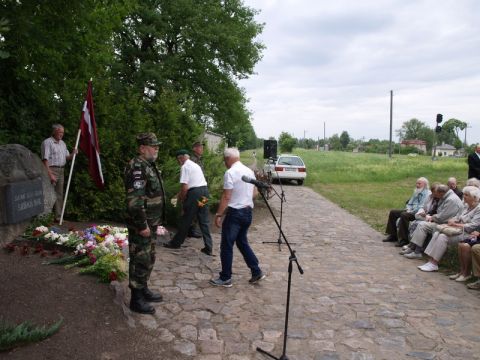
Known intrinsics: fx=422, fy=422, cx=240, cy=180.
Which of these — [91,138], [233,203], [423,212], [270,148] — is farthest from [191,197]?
[270,148]

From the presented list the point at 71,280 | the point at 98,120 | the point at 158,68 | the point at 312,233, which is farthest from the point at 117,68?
the point at 71,280

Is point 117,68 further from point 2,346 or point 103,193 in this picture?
point 2,346

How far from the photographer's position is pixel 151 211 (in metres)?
4.70

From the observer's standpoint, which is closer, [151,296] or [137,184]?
[137,184]

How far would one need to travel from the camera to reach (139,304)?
4.73 meters

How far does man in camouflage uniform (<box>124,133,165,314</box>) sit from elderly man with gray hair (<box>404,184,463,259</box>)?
17.7 ft

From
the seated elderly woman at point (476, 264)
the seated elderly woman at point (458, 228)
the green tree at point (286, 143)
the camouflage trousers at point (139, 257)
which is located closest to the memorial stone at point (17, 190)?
the camouflage trousers at point (139, 257)

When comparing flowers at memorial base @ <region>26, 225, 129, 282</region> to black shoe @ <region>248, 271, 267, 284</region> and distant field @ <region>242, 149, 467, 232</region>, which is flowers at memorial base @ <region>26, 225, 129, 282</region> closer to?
black shoe @ <region>248, 271, 267, 284</region>

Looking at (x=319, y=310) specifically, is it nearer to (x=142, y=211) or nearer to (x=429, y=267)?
(x=142, y=211)

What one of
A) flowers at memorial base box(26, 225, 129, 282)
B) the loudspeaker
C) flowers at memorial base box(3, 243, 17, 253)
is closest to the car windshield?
the loudspeaker

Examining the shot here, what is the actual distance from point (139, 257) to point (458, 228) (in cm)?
535

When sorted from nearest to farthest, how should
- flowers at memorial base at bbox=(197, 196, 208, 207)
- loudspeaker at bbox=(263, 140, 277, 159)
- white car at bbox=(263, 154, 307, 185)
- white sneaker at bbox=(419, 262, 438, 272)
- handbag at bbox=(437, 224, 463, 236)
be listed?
handbag at bbox=(437, 224, 463, 236)
white sneaker at bbox=(419, 262, 438, 272)
flowers at memorial base at bbox=(197, 196, 208, 207)
loudspeaker at bbox=(263, 140, 277, 159)
white car at bbox=(263, 154, 307, 185)

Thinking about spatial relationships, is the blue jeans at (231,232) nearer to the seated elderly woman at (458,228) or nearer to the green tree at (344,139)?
the seated elderly woman at (458,228)

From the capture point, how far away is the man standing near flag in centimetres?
783
